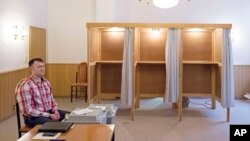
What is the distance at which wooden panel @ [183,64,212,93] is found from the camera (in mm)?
6492

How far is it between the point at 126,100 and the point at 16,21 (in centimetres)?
286

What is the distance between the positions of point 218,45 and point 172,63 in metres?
0.98

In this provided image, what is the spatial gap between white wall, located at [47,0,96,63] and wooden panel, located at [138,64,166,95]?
245cm

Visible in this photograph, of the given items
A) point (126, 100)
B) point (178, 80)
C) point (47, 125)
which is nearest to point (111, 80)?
point (126, 100)

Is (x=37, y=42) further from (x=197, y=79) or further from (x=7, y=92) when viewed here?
(x=197, y=79)

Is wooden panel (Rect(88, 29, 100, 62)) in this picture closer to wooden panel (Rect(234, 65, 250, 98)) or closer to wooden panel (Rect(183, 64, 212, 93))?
wooden panel (Rect(183, 64, 212, 93))

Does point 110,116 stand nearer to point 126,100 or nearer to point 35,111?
point 35,111

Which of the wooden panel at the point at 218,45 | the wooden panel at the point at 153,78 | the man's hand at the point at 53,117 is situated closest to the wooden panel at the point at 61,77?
the wooden panel at the point at 153,78

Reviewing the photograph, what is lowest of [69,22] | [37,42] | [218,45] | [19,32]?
[218,45]

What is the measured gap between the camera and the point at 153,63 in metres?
6.34

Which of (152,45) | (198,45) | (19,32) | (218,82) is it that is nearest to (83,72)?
(19,32)

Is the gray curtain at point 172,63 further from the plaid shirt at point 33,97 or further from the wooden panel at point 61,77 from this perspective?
the wooden panel at point 61,77

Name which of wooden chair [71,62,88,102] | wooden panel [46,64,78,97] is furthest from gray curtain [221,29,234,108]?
wooden panel [46,64,78,97]

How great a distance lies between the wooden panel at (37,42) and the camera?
7.29m
